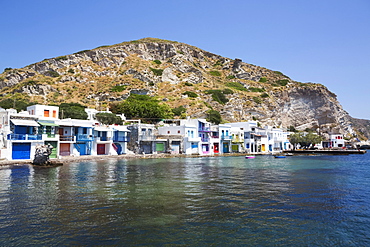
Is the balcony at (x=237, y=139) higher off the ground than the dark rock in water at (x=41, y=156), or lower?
higher

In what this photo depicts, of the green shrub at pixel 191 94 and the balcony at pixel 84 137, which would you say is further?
the green shrub at pixel 191 94

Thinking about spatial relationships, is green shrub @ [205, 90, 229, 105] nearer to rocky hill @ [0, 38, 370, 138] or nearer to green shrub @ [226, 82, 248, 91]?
rocky hill @ [0, 38, 370, 138]

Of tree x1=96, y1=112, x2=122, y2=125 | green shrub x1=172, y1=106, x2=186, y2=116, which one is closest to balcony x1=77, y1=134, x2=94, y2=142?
tree x1=96, y1=112, x2=122, y2=125

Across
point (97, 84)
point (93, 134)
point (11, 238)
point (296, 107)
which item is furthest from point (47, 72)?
point (11, 238)

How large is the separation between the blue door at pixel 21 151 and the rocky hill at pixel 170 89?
53119 mm

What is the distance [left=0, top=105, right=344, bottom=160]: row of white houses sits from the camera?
37312 mm

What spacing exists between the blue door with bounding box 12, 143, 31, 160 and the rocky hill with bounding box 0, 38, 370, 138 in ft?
174

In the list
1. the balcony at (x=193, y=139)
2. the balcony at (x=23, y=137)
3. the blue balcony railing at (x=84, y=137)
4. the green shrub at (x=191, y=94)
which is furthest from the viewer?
the green shrub at (x=191, y=94)

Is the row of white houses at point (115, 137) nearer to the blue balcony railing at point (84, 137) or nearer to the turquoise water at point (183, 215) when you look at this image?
the blue balcony railing at point (84, 137)

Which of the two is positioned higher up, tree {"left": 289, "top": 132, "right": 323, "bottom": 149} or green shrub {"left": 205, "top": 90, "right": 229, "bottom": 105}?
green shrub {"left": 205, "top": 90, "right": 229, "bottom": 105}

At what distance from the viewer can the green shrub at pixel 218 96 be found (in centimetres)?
10557

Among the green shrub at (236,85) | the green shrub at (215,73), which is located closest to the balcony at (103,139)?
the green shrub at (236,85)

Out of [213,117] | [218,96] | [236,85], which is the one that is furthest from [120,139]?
[236,85]

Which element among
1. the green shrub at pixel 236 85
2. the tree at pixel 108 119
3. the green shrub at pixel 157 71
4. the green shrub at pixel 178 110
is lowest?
the tree at pixel 108 119
